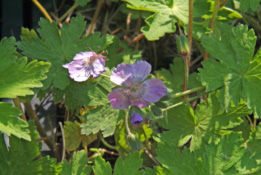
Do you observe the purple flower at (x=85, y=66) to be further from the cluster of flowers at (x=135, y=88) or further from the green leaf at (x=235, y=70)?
the green leaf at (x=235, y=70)

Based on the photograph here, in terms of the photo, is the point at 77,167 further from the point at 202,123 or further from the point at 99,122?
the point at 202,123

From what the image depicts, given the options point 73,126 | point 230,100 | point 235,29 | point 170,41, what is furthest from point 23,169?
point 170,41

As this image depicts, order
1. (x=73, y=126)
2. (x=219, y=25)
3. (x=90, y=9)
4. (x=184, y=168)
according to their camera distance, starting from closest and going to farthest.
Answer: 1. (x=184, y=168)
2. (x=73, y=126)
3. (x=219, y=25)
4. (x=90, y=9)

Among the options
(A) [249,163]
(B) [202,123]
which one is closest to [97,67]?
(B) [202,123]

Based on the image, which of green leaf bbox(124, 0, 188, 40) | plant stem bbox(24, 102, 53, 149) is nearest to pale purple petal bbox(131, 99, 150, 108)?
green leaf bbox(124, 0, 188, 40)

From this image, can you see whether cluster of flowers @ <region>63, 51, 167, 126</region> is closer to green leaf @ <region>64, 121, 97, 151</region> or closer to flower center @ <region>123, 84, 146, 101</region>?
flower center @ <region>123, 84, 146, 101</region>

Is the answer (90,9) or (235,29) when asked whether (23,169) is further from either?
(90,9)
